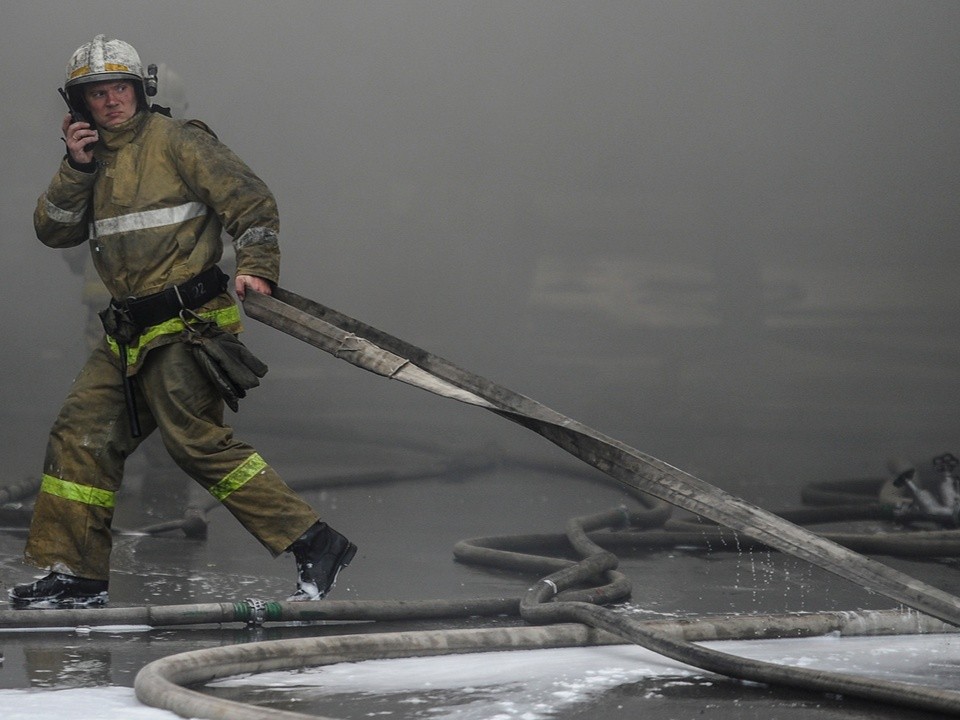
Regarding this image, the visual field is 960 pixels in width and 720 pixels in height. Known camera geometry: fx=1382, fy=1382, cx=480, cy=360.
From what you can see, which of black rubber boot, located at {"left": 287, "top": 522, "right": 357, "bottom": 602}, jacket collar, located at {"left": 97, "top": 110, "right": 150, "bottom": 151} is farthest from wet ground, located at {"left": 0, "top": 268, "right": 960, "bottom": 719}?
jacket collar, located at {"left": 97, "top": 110, "right": 150, "bottom": 151}

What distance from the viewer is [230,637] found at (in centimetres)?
310

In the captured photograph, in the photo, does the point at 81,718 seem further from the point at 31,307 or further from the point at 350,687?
the point at 31,307

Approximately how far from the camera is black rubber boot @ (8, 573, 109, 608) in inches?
133

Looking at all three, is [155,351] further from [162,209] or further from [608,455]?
[608,455]

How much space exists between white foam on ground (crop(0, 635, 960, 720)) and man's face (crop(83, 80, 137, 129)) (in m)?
1.56

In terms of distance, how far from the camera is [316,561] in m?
3.43

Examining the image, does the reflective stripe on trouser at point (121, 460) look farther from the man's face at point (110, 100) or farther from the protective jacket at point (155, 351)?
the man's face at point (110, 100)

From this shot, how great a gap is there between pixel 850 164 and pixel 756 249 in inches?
18.9

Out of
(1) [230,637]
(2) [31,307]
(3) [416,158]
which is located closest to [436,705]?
(1) [230,637]

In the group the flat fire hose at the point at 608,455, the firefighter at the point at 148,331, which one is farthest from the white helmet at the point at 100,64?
the flat fire hose at the point at 608,455

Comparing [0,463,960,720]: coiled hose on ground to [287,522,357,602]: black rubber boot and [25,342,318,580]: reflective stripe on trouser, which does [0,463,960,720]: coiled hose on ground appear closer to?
[287,522,357,602]: black rubber boot

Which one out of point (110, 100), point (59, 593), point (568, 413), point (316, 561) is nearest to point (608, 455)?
point (316, 561)

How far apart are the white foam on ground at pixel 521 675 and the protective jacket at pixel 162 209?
1.09m

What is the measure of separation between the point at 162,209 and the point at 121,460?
652 mm
